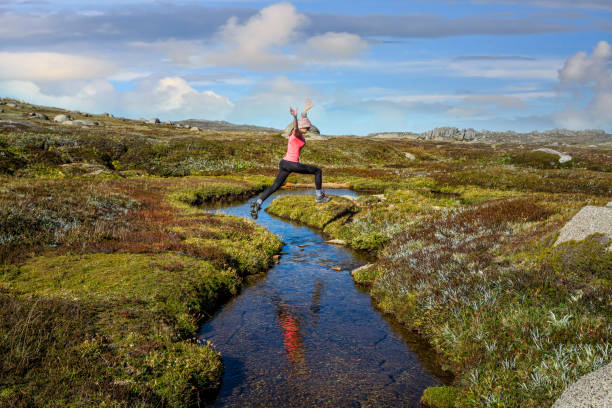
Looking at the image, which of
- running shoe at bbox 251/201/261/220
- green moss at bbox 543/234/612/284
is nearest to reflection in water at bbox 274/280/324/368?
running shoe at bbox 251/201/261/220

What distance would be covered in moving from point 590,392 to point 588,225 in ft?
22.7

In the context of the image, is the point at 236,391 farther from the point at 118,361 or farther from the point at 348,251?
the point at 348,251

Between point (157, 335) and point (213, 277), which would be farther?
point (213, 277)

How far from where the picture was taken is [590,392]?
5.66 m

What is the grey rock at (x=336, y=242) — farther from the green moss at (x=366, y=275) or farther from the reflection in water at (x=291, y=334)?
the reflection in water at (x=291, y=334)

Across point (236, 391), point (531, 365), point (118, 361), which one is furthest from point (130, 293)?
point (531, 365)

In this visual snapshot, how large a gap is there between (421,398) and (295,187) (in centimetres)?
4238

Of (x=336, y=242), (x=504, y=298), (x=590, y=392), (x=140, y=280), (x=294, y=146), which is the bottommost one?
(x=336, y=242)

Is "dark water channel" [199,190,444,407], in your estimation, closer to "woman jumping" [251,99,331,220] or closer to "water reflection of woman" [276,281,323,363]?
"water reflection of woman" [276,281,323,363]

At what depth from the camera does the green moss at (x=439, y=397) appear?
304 inches

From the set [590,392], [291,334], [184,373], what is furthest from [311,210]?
[590,392]

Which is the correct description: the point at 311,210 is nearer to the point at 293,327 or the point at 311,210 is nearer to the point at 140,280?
the point at 140,280

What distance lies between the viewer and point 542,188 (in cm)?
3806

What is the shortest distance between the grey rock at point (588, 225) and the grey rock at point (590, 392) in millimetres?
5820
